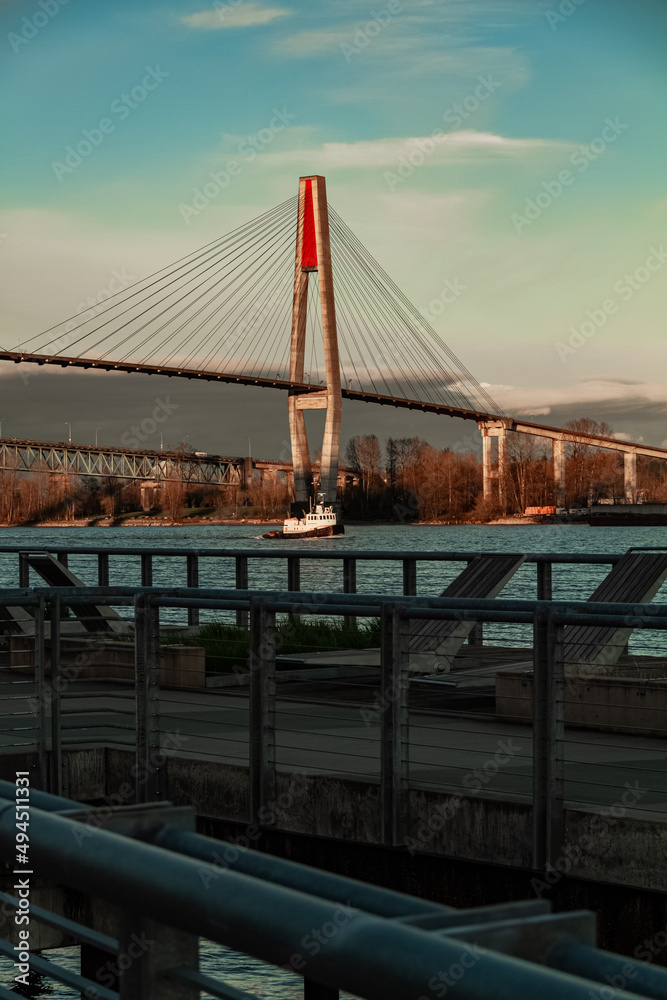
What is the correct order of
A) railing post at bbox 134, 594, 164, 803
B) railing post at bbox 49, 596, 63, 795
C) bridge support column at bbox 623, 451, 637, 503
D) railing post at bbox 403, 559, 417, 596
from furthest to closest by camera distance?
bridge support column at bbox 623, 451, 637, 503 → railing post at bbox 403, 559, 417, 596 → railing post at bbox 49, 596, 63, 795 → railing post at bbox 134, 594, 164, 803

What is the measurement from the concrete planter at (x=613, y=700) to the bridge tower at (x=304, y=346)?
57755mm

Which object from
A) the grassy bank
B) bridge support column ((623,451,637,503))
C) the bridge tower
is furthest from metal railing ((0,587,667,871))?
bridge support column ((623,451,637,503))

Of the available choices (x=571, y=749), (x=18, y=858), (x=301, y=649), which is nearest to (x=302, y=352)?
(x=301, y=649)

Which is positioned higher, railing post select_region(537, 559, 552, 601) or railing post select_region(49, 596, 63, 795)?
railing post select_region(537, 559, 552, 601)

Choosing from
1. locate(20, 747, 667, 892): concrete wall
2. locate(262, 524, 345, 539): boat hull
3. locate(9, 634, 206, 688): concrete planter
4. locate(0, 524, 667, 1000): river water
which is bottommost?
locate(0, 524, 667, 1000): river water

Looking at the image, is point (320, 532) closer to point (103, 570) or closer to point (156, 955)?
point (103, 570)

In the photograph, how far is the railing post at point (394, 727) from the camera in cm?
567

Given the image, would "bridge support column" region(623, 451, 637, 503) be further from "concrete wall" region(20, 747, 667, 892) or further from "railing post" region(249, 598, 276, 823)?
"railing post" region(249, 598, 276, 823)

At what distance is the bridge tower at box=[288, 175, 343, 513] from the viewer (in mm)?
66062

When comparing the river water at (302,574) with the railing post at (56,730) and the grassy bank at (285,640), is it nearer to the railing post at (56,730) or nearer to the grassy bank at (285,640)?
the grassy bank at (285,640)

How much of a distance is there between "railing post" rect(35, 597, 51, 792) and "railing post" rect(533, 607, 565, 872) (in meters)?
2.74

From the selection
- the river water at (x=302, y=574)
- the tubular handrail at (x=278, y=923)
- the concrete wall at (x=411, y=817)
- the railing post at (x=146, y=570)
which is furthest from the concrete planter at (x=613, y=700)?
the railing post at (x=146, y=570)

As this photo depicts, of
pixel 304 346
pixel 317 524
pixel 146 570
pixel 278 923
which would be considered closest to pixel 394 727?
pixel 278 923

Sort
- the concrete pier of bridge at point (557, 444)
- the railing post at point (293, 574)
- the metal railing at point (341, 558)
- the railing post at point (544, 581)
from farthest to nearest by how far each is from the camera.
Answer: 1. the concrete pier of bridge at point (557, 444)
2. the railing post at point (293, 574)
3. the railing post at point (544, 581)
4. the metal railing at point (341, 558)
